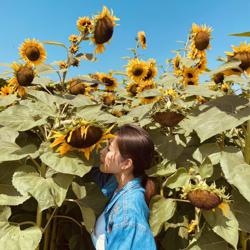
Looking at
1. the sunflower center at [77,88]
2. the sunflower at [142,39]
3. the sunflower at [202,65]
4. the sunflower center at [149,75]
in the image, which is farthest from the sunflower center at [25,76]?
the sunflower at [142,39]

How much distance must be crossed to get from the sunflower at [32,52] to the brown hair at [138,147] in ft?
4.07

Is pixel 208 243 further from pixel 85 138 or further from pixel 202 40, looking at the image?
pixel 202 40

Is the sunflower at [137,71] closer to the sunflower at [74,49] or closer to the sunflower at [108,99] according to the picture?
the sunflower at [108,99]

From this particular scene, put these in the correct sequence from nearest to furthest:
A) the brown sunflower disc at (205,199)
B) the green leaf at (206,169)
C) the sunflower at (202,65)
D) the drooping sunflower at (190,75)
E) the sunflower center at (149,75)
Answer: the brown sunflower disc at (205,199) → the green leaf at (206,169) → the drooping sunflower at (190,75) → the sunflower at (202,65) → the sunflower center at (149,75)

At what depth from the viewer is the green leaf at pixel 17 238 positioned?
6.08 feet

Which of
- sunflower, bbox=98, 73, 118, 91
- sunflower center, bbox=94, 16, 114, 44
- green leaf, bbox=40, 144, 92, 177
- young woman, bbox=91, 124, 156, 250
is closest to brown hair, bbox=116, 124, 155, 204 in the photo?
young woman, bbox=91, 124, 156, 250

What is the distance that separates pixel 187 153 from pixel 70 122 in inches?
29.7

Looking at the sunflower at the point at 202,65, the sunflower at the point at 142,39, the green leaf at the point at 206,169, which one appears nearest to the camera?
the green leaf at the point at 206,169

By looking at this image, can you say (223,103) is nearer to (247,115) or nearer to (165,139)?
(247,115)

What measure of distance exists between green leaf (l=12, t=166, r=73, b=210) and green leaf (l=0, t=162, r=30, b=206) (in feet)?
0.57

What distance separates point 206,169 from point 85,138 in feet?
2.13

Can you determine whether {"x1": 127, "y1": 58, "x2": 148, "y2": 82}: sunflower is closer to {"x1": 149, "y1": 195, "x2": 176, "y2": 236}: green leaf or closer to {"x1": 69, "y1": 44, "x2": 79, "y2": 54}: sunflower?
{"x1": 69, "y1": 44, "x2": 79, "y2": 54}: sunflower

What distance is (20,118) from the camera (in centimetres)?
217

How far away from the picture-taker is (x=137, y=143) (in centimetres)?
232
